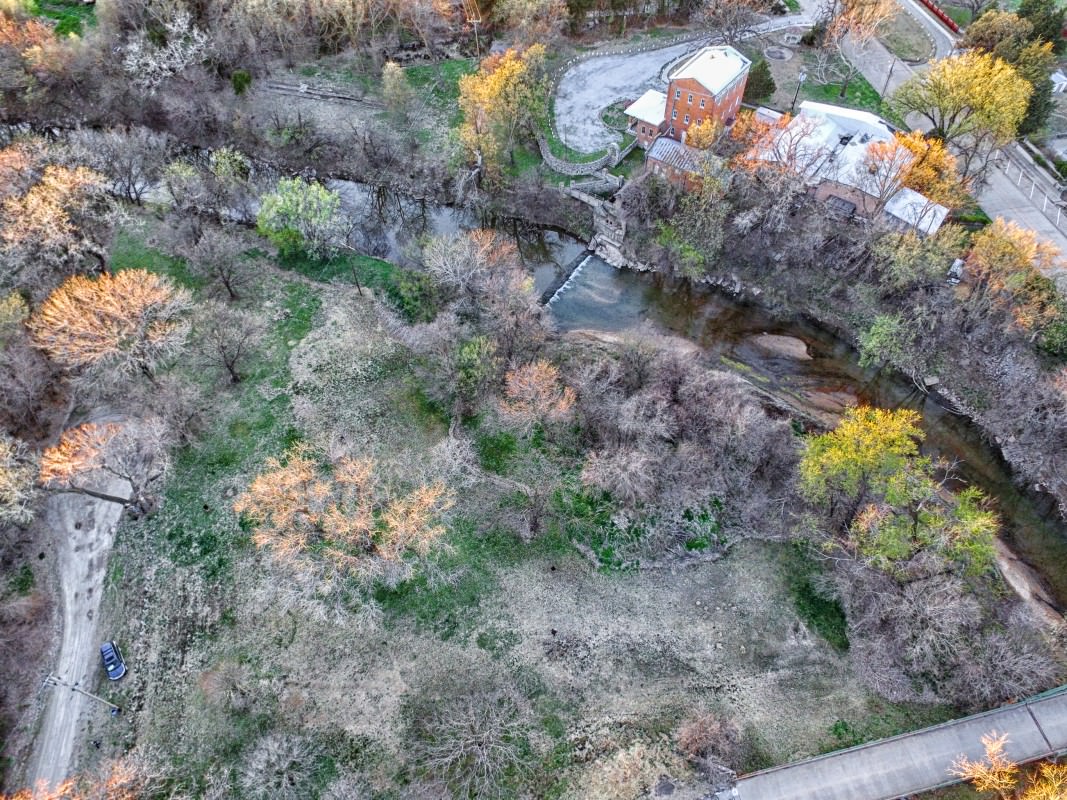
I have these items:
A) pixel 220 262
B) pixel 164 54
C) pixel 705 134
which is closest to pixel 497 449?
pixel 220 262

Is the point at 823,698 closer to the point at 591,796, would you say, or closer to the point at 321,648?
the point at 591,796

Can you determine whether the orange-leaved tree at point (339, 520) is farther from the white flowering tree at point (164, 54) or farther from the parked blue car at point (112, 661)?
the white flowering tree at point (164, 54)

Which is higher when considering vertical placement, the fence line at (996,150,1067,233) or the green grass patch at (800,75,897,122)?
the fence line at (996,150,1067,233)

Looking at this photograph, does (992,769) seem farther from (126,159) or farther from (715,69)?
(126,159)

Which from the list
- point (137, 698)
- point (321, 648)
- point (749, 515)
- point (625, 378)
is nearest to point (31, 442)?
point (137, 698)

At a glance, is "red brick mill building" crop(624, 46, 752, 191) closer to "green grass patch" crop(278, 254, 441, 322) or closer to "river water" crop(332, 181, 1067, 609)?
"river water" crop(332, 181, 1067, 609)

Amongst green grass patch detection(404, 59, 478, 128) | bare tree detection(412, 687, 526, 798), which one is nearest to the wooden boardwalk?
bare tree detection(412, 687, 526, 798)
